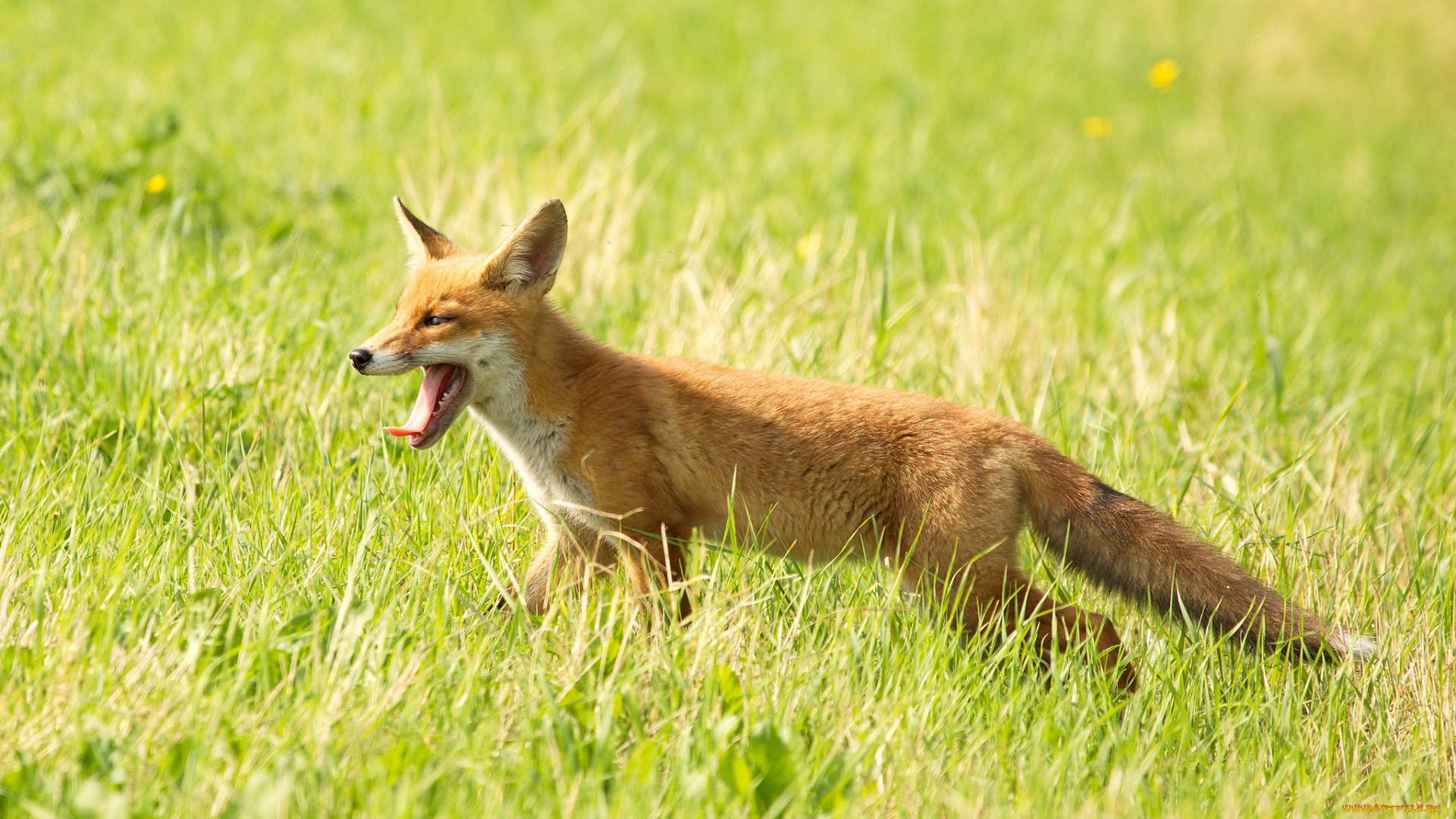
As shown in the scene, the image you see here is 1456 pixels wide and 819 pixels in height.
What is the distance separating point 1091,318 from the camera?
710 cm

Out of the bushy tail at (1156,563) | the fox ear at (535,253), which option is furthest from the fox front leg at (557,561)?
the bushy tail at (1156,563)

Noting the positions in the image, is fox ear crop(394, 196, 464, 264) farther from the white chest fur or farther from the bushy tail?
the bushy tail

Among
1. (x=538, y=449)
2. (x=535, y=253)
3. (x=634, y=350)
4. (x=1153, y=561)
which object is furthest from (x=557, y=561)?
(x=1153, y=561)

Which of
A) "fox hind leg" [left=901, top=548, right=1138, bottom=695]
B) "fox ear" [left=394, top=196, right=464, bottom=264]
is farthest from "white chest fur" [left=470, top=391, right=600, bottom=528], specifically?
"fox hind leg" [left=901, top=548, right=1138, bottom=695]

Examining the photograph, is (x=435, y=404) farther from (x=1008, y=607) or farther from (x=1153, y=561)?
(x=1153, y=561)

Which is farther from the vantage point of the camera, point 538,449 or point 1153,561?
point 538,449

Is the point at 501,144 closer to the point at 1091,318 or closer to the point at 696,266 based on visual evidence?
the point at 696,266

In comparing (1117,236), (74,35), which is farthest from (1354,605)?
(74,35)

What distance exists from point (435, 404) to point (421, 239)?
0.79 meters

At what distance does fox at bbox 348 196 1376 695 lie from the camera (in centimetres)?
391

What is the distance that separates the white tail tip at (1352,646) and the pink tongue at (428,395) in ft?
10.1

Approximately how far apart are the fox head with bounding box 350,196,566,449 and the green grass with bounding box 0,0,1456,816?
38cm

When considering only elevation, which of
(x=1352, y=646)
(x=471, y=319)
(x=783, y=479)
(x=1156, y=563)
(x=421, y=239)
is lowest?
(x=1352, y=646)

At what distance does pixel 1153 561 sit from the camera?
3938 mm
